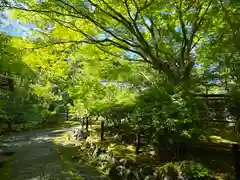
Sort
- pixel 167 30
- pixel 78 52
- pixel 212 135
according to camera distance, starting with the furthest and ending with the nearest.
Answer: pixel 78 52
pixel 167 30
pixel 212 135

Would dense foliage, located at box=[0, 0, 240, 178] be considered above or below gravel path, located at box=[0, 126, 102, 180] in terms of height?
above

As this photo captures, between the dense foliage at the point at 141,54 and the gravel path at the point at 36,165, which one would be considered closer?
the dense foliage at the point at 141,54

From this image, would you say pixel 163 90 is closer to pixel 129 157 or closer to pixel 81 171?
pixel 129 157

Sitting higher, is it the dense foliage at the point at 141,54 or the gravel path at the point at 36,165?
the dense foliage at the point at 141,54

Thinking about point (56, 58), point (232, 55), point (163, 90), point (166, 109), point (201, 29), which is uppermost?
point (201, 29)

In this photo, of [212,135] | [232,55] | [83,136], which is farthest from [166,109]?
[83,136]

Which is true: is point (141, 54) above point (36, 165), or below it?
above

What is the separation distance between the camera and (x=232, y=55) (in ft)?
12.8

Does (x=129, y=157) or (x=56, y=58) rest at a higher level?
(x=56, y=58)

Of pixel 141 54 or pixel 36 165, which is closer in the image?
pixel 141 54

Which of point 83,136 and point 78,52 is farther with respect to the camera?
point 83,136

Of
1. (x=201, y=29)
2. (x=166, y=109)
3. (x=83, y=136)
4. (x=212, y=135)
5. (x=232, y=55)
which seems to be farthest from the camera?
(x=83, y=136)

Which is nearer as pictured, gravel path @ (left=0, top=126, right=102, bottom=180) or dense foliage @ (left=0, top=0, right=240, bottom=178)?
dense foliage @ (left=0, top=0, right=240, bottom=178)

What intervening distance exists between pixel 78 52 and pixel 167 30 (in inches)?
113
